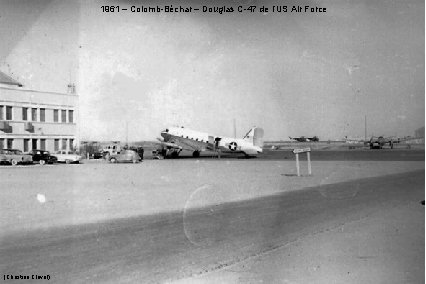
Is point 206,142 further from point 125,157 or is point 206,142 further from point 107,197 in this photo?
point 107,197

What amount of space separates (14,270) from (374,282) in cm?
515

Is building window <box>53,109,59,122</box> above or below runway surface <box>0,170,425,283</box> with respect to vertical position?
above

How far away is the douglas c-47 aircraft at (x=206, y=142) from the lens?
57.7m

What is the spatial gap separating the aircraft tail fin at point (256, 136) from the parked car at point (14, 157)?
26.7 m

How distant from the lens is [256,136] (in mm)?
59438

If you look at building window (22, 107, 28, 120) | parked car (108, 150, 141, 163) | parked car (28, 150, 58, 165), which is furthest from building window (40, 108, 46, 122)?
parked car (108, 150, 141, 163)

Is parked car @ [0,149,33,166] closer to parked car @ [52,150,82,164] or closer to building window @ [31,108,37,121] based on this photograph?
parked car @ [52,150,82,164]

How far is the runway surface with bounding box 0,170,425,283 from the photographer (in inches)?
295

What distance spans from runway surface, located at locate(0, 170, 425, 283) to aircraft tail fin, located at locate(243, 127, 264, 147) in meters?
43.2

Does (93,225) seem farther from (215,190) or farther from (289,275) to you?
(215,190)

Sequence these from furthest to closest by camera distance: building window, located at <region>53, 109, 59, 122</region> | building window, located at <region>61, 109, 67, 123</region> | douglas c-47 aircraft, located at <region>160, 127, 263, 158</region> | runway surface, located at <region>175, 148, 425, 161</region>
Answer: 1. douglas c-47 aircraft, located at <region>160, 127, 263, 158</region>
2. runway surface, located at <region>175, 148, 425, 161</region>
3. building window, located at <region>61, 109, 67, 123</region>
4. building window, located at <region>53, 109, 59, 122</region>

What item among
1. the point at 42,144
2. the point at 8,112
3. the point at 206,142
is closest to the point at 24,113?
the point at 8,112

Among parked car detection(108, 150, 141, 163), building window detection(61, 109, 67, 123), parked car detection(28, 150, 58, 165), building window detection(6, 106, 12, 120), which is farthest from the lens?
building window detection(61, 109, 67, 123)

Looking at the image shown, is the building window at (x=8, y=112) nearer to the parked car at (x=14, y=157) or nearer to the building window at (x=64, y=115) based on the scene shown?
the parked car at (x=14, y=157)
